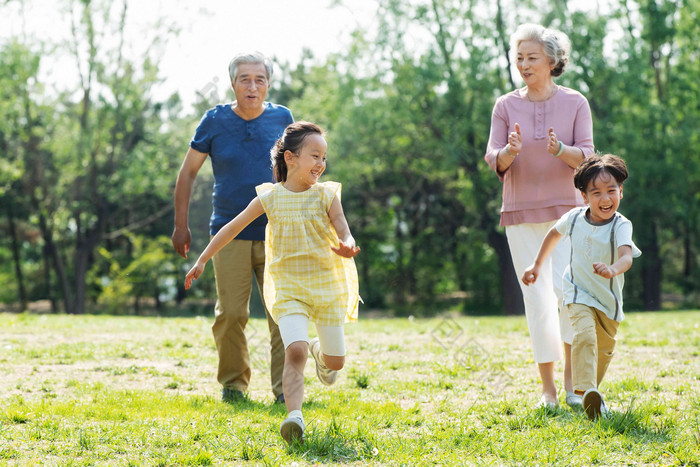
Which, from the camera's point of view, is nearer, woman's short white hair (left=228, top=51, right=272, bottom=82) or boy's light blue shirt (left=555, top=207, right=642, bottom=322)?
boy's light blue shirt (left=555, top=207, right=642, bottom=322)

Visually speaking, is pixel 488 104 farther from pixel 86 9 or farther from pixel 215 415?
pixel 215 415

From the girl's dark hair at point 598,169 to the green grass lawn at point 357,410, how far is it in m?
1.35

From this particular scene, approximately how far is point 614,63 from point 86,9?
1672 centimetres

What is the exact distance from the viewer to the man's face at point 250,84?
5.14 metres

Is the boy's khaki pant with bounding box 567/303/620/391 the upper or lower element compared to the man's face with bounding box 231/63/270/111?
lower

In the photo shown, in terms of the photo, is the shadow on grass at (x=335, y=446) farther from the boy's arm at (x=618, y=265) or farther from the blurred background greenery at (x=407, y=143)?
the blurred background greenery at (x=407, y=143)

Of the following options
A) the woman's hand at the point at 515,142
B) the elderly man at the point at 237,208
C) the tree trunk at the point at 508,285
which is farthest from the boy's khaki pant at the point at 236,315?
the tree trunk at the point at 508,285

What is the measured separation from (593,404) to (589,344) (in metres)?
0.34

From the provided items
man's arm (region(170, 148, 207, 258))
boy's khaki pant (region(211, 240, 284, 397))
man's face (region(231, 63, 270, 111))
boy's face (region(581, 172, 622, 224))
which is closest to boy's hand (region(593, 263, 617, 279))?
boy's face (region(581, 172, 622, 224))

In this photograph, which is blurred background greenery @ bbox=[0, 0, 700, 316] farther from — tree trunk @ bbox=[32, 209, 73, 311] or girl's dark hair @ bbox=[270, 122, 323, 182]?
girl's dark hair @ bbox=[270, 122, 323, 182]

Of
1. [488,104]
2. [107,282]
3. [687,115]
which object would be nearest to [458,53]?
[488,104]

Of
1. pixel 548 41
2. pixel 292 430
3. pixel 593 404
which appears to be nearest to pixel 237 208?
pixel 292 430

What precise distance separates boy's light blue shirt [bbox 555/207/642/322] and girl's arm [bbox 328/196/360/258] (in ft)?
4.56

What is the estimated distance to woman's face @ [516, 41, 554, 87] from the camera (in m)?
4.78
